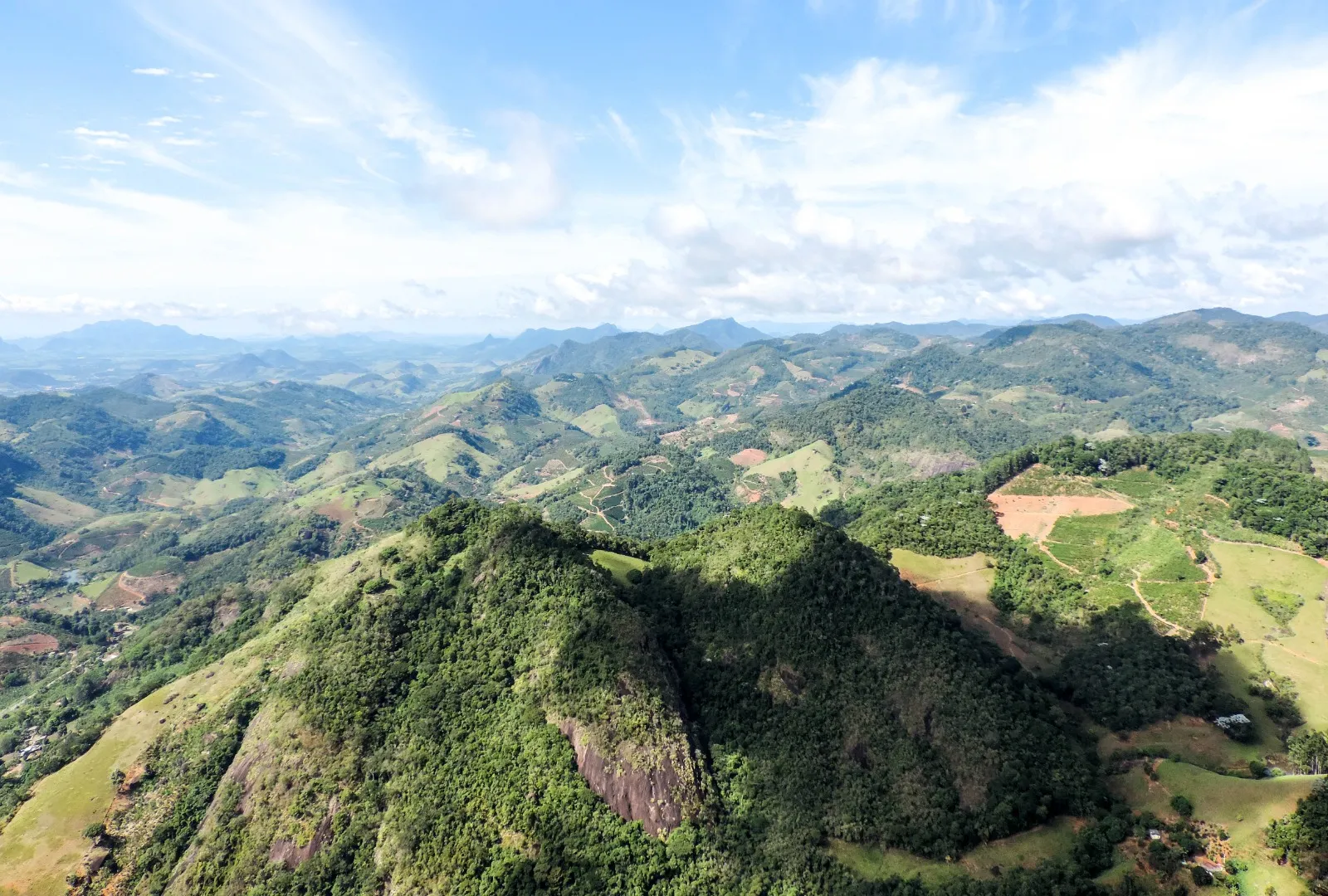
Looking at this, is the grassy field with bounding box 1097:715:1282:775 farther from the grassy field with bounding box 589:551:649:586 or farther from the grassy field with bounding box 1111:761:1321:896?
the grassy field with bounding box 589:551:649:586

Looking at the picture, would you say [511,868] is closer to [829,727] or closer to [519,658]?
[519,658]

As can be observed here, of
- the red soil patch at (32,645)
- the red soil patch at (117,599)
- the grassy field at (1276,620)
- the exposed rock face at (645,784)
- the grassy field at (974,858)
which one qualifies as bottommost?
the red soil patch at (117,599)

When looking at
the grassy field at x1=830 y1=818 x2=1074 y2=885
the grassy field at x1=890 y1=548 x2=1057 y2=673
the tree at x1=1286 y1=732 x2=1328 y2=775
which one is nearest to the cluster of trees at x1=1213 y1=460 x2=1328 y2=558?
the grassy field at x1=890 y1=548 x2=1057 y2=673

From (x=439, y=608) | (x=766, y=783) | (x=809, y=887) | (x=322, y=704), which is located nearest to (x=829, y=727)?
(x=766, y=783)

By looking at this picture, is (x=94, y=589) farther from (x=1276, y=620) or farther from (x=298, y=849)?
(x=1276, y=620)

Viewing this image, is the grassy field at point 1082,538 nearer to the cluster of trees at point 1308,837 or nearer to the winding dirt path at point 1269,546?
the winding dirt path at point 1269,546

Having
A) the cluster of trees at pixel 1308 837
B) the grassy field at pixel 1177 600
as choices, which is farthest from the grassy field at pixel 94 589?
the grassy field at pixel 1177 600
